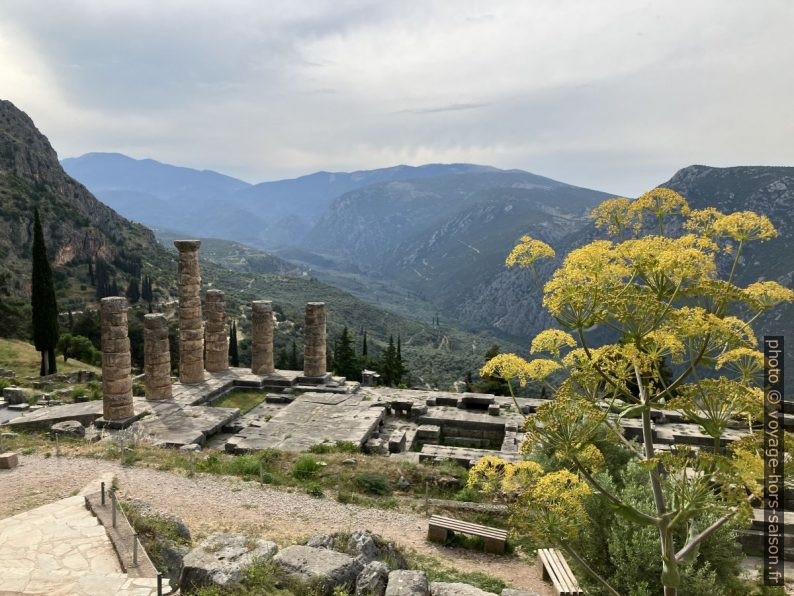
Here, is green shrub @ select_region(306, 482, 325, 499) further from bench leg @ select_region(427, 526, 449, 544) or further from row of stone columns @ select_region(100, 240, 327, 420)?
row of stone columns @ select_region(100, 240, 327, 420)

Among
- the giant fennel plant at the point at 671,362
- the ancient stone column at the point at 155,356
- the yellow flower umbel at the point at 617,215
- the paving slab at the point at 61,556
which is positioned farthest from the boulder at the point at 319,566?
the ancient stone column at the point at 155,356

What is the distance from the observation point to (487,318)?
17988 cm

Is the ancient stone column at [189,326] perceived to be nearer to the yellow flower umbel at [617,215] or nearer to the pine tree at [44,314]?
the pine tree at [44,314]

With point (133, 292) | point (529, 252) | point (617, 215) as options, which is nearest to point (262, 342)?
point (529, 252)

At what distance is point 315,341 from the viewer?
88.7ft

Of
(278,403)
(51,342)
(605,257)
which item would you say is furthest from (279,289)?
(605,257)

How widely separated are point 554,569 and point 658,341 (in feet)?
21.6

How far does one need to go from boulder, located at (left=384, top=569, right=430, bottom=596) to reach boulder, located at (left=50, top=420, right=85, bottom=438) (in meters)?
14.1

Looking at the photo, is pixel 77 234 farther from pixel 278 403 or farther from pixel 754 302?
pixel 754 302

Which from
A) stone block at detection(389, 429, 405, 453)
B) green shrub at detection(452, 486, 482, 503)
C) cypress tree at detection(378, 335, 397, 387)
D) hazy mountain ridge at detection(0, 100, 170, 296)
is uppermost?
hazy mountain ridge at detection(0, 100, 170, 296)

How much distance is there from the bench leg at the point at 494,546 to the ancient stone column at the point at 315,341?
16.6 metres

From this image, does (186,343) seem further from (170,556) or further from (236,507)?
(170,556)

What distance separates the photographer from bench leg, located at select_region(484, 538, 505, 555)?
1155cm

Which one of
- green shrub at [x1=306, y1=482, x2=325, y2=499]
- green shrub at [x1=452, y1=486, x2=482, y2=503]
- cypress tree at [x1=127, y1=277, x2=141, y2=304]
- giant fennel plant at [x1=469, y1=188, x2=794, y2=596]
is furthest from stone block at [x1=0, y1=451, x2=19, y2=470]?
cypress tree at [x1=127, y1=277, x2=141, y2=304]
